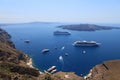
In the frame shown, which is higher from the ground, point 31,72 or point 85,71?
point 31,72

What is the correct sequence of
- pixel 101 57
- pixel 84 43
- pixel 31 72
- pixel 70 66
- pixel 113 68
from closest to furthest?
pixel 31 72 → pixel 113 68 → pixel 70 66 → pixel 101 57 → pixel 84 43

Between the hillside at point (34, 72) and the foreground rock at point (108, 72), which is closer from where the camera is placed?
the hillside at point (34, 72)

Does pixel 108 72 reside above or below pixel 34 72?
below

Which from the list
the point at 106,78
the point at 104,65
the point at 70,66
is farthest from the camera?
the point at 70,66

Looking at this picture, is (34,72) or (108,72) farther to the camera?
(108,72)

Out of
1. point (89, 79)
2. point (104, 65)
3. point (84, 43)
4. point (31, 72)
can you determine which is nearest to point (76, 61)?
point (104, 65)

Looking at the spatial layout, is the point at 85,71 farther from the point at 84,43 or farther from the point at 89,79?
the point at 84,43

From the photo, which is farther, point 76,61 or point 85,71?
point 76,61

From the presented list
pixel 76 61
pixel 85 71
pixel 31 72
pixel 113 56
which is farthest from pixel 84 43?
pixel 31 72

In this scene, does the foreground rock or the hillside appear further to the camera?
the foreground rock

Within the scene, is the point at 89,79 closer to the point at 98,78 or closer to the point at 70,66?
the point at 98,78
